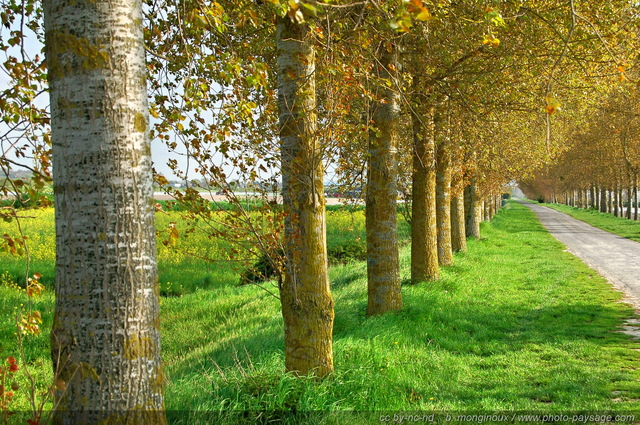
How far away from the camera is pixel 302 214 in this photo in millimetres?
5297

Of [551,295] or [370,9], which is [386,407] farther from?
[551,295]

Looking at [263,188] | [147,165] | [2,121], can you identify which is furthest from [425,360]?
[2,121]

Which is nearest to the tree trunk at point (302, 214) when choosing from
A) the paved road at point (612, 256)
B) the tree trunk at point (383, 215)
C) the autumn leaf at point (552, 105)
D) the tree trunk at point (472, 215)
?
the autumn leaf at point (552, 105)

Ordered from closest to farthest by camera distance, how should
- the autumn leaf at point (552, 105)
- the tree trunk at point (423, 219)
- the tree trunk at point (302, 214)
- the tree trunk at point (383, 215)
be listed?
the autumn leaf at point (552, 105) < the tree trunk at point (302, 214) < the tree trunk at point (383, 215) < the tree trunk at point (423, 219)

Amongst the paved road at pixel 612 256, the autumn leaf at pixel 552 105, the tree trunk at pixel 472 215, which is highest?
the autumn leaf at pixel 552 105

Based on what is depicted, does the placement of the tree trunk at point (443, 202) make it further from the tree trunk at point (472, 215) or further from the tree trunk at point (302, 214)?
the tree trunk at point (302, 214)

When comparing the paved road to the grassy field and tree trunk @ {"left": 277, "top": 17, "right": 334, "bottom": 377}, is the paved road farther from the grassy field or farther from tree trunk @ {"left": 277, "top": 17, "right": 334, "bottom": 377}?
tree trunk @ {"left": 277, "top": 17, "right": 334, "bottom": 377}

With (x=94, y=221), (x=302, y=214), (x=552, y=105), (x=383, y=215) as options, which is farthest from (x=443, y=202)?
(x=94, y=221)

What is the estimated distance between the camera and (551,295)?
12.2m

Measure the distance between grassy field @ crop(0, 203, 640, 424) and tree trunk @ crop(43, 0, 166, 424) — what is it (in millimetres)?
1678

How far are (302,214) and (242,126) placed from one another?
3.90ft

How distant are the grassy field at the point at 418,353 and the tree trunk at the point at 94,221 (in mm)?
1678

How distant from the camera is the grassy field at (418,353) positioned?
4898mm

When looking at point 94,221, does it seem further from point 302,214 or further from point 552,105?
point 302,214
